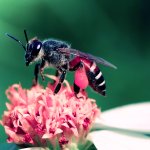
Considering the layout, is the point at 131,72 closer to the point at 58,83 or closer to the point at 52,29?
the point at 52,29

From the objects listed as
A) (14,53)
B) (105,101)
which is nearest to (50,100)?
(105,101)

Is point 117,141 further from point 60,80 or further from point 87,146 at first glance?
point 60,80

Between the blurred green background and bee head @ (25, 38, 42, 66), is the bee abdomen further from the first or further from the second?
the blurred green background

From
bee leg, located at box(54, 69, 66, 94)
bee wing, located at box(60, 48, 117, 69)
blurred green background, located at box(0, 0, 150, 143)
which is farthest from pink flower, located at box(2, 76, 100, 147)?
blurred green background, located at box(0, 0, 150, 143)

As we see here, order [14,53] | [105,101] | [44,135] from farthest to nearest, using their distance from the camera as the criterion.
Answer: [14,53] < [105,101] < [44,135]

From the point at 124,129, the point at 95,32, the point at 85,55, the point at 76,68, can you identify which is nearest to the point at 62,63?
the point at 76,68
